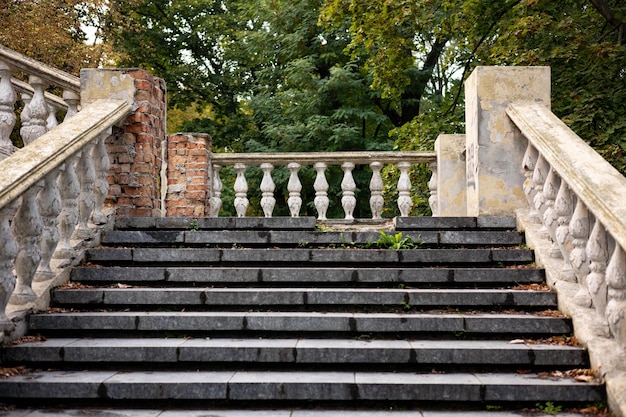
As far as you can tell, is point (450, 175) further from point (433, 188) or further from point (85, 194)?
point (85, 194)

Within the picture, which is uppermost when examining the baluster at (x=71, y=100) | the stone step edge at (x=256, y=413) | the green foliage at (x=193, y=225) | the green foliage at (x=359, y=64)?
the green foliage at (x=359, y=64)

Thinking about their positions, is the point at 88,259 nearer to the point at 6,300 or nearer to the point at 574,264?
the point at 6,300

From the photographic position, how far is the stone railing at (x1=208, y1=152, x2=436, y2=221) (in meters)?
7.02

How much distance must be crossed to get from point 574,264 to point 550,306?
0.48 metres

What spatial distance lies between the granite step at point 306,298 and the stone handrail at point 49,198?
1.25 ft

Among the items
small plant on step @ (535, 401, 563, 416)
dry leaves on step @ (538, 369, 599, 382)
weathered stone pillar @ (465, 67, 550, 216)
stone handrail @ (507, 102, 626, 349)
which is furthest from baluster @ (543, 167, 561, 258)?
small plant on step @ (535, 401, 563, 416)

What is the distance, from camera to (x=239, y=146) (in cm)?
1803

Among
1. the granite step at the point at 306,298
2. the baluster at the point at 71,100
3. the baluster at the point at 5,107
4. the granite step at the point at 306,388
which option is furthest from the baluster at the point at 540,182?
the baluster at the point at 5,107

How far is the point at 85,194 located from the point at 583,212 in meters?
4.07

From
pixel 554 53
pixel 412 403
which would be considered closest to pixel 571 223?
pixel 412 403

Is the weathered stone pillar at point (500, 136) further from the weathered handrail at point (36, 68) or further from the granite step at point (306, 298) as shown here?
the weathered handrail at point (36, 68)

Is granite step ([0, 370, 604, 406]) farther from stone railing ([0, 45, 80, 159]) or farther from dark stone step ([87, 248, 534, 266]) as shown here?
stone railing ([0, 45, 80, 159])

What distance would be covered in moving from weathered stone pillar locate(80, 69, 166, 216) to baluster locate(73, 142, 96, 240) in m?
0.81

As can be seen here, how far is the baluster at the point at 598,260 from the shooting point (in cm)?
372
